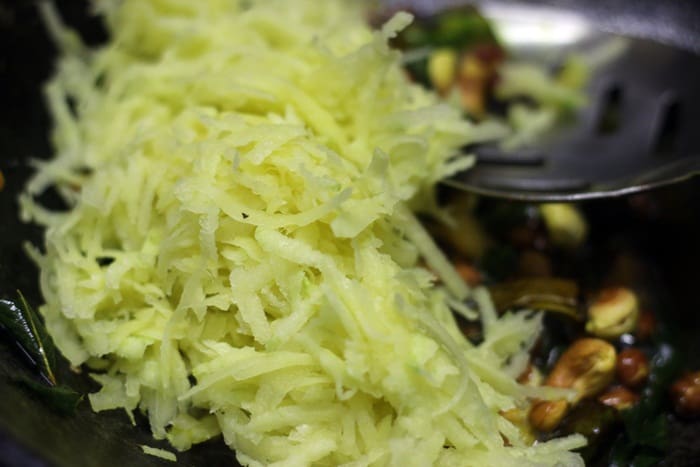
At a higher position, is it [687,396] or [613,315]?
[613,315]

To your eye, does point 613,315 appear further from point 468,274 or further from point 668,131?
point 668,131

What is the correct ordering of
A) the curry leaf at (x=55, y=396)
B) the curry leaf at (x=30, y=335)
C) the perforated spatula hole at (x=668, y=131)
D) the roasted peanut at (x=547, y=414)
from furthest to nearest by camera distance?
the perforated spatula hole at (x=668, y=131)
the roasted peanut at (x=547, y=414)
the curry leaf at (x=30, y=335)
the curry leaf at (x=55, y=396)

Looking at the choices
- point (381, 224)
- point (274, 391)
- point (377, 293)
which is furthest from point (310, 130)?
point (274, 391)

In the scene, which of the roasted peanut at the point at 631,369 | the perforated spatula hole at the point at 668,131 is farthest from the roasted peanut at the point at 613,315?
the perforated spatula hole at the point at 668,131

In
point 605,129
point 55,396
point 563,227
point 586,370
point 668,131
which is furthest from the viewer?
point 605,129

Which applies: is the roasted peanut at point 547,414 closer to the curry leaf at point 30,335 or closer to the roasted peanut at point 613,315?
the roasted peanut at point 613,315

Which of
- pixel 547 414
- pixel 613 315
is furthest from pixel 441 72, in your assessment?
pixel 547 414

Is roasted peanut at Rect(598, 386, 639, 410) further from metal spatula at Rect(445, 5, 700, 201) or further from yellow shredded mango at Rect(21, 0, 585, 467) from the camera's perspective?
metal spatula at Rect(445, 5, 700, 201)
